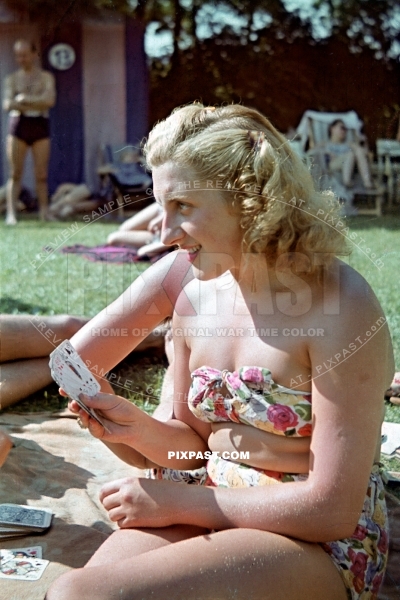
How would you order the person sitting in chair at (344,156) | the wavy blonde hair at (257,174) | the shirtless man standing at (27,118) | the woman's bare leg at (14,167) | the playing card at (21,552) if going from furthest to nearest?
the person sitting in chair at (344,156) < the woman's bare leg at (14,167) < the shirtless man standing at (27,118) < the playing card at (21,552) < the wavy blonde hair at (257,174)

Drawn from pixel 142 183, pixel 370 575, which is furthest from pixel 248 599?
pixel 142 183

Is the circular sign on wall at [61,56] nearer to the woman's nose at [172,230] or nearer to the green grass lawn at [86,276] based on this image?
the green grass lawn at [86,276]

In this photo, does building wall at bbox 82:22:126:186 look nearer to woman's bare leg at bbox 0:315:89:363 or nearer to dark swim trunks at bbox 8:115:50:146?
dark swim trunks at bbox 8:115:50:146

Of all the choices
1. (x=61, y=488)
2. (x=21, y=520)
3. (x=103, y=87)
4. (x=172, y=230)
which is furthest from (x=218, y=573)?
(x=103, y=87)

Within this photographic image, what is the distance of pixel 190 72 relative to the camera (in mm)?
11820

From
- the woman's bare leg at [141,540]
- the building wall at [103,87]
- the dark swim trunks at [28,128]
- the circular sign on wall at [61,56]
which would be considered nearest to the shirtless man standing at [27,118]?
the dark swim trunks at [28,128]

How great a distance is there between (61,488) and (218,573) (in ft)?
4.15

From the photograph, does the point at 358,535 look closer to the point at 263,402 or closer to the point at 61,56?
the point at 263,402

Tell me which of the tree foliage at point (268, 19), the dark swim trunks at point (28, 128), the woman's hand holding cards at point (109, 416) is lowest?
the woman's hand holding cards at point (109, 416)

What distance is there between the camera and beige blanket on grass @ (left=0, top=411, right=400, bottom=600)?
1.99 meters

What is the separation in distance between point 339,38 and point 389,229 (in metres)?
6.22

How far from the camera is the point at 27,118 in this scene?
893cm

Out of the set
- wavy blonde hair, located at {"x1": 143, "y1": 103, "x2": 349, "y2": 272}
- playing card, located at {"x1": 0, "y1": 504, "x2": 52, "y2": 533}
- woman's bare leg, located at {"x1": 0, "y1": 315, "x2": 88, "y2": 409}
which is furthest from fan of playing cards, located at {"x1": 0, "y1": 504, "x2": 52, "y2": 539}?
wavy blonde hair, located at {"x1": 143, "y1": 103, "x2": 349, "y2": 272}

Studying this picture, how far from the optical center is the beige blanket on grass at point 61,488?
1.99 m
